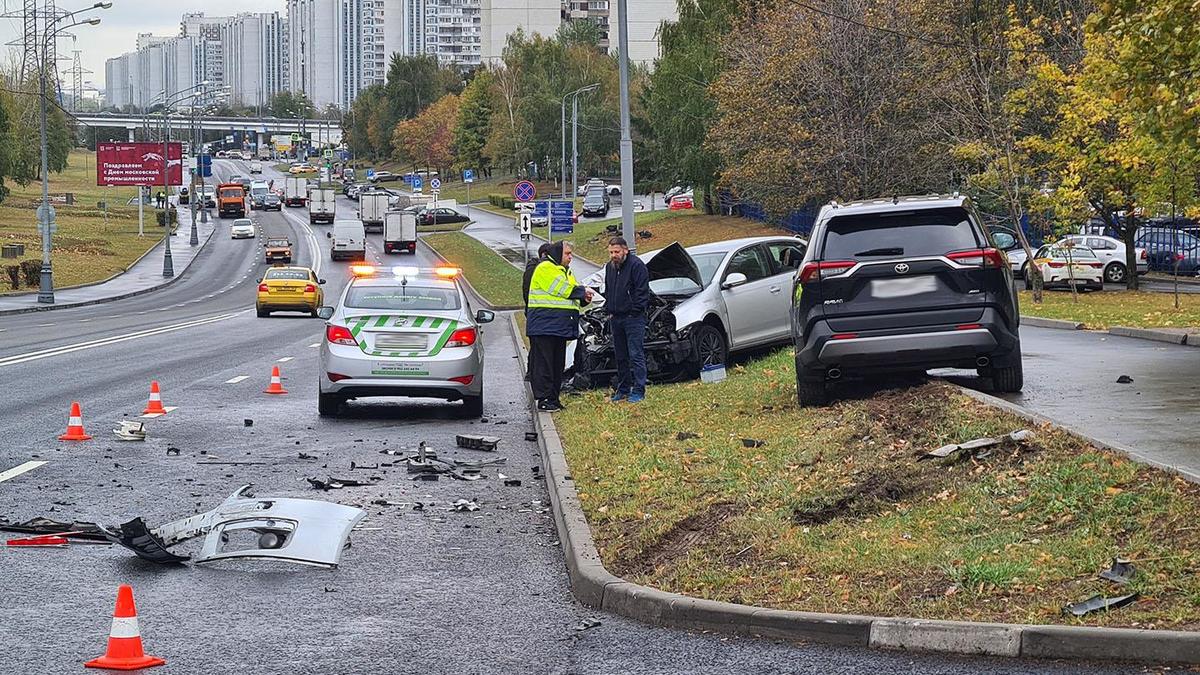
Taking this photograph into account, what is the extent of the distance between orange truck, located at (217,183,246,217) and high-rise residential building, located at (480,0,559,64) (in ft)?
237

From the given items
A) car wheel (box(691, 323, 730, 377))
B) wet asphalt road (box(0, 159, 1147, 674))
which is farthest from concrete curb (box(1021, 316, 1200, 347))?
wet asphalt road (box(0, 159, 1147, 674))

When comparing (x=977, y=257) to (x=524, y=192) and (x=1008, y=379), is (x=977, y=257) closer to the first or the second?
(x=1008, y=379)

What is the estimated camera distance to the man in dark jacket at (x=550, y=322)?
16.2 m

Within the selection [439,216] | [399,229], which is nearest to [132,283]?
[399,229]

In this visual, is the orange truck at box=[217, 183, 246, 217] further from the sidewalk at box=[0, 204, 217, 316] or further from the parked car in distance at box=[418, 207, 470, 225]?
the parked car in distance at box=[418, 207, 470, 225]

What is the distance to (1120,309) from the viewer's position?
104 ft

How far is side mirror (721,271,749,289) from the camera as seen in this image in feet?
62.4

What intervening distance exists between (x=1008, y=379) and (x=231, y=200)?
111 metres

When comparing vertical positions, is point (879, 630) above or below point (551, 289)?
below

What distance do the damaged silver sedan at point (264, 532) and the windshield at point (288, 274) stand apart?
125ft

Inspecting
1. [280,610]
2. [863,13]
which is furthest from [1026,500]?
[863,13]

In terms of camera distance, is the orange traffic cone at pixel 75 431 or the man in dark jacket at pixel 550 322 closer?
the orange traffic cone at pixel 75 431

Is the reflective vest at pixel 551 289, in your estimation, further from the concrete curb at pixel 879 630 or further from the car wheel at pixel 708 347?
the concrete curb at pixel 879 630

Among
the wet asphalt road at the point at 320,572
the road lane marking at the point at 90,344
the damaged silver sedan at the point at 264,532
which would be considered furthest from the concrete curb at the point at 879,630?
the road lane marking at the point at 90,344
